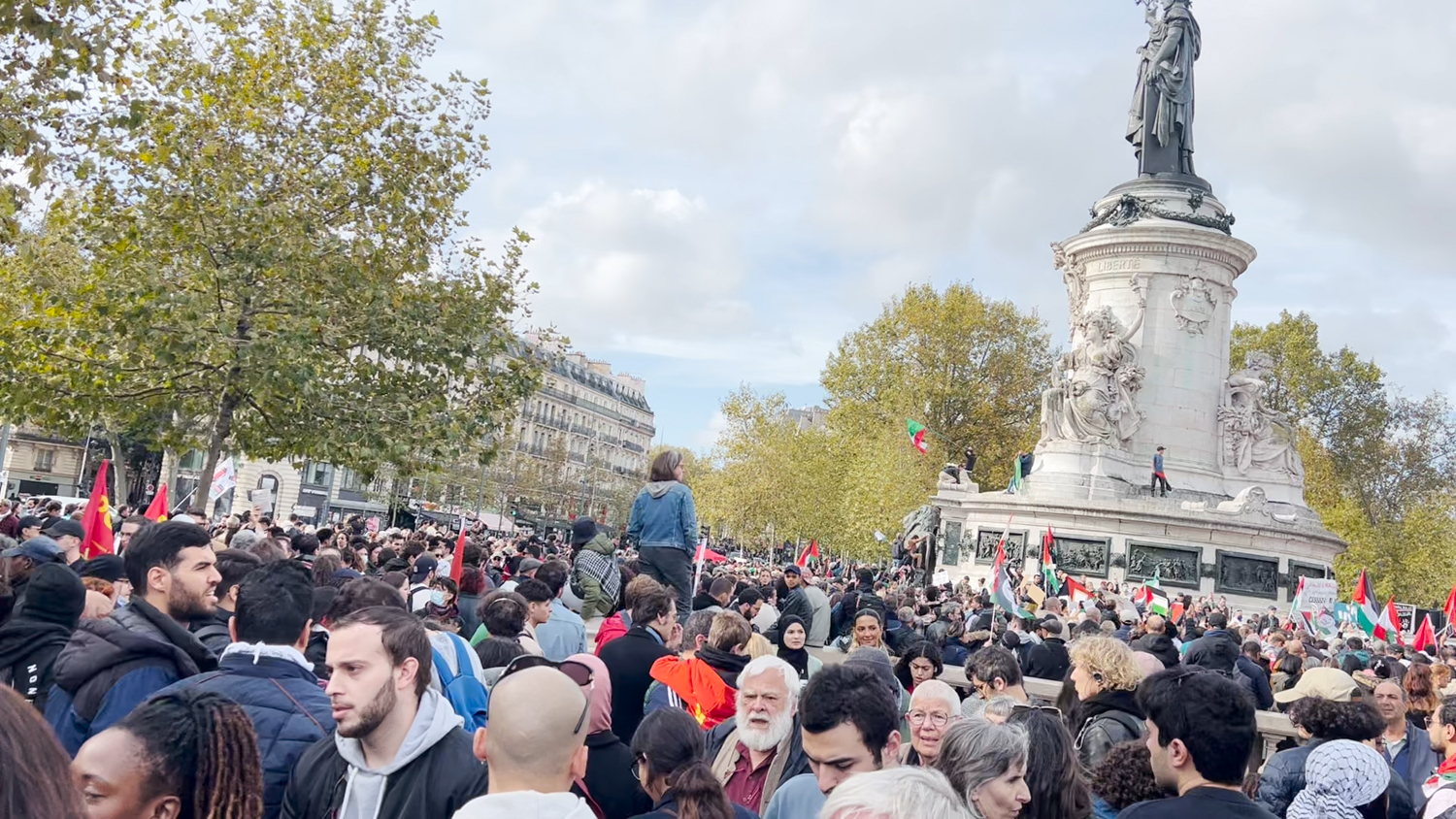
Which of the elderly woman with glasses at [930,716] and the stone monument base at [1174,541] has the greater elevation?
the stone monument base at [1174,541]

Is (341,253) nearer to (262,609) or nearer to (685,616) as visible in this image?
(685,616)

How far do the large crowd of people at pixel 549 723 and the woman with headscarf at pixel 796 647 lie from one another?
762 mm

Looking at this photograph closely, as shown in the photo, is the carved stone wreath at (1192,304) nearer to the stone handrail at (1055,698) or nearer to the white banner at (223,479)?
the stone handrail at (1055,698)

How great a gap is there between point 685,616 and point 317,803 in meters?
7.03

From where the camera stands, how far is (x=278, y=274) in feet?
49.2

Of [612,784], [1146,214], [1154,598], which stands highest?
[1146,214]

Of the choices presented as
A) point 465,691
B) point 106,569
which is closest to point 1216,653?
point 465,691

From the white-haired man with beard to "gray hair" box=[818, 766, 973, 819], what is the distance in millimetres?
2041

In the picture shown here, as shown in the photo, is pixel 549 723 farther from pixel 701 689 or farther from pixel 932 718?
pixel 701 689

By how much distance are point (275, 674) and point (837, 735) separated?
6.26 ft

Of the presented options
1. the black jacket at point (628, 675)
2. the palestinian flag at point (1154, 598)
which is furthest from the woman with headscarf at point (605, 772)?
the palestinian flag at point (1154, 598)

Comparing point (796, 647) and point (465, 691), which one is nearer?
point (465, 691)

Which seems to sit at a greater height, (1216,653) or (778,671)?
(1216,653)

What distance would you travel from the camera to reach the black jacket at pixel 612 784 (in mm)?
4480
